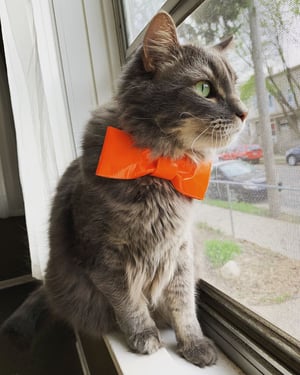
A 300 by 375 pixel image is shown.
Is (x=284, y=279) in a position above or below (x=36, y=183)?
below

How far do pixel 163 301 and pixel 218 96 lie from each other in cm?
55

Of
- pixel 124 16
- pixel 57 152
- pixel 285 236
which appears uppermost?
pixel 124 16

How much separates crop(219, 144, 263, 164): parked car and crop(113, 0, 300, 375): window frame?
1.19 feet

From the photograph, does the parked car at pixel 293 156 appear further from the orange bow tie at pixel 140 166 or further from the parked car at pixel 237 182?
the orange bow tie at pixel 140 166

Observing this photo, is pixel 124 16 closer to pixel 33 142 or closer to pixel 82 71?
pixel 82 71

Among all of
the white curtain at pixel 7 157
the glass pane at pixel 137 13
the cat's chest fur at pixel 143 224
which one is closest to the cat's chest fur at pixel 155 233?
the cat's chest fur at pixel 143 224

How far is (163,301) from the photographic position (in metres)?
0.87

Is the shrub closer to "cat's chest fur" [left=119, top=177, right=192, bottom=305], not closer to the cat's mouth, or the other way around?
"cat's chest fur" [left=119, top=177, right=192, bottom=305]

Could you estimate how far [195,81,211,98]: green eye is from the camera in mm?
677

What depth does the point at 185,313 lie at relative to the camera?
820 millimetres

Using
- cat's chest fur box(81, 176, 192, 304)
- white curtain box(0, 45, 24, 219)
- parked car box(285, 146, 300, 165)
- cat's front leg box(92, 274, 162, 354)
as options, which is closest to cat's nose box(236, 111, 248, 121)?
parked car box(285, 146, 300, 165)

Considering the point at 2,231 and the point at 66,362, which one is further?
the point at 2,231

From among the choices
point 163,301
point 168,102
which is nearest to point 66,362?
point 163,301

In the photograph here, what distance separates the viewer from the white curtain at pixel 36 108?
48.5 inches
